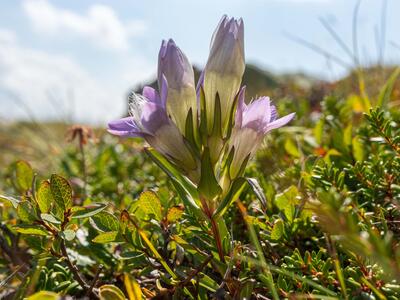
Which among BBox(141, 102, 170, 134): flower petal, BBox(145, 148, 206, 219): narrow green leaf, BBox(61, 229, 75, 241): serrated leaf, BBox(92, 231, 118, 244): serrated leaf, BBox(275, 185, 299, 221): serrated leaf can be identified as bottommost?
BBox(92, 231, 118, 244): serrated leaf

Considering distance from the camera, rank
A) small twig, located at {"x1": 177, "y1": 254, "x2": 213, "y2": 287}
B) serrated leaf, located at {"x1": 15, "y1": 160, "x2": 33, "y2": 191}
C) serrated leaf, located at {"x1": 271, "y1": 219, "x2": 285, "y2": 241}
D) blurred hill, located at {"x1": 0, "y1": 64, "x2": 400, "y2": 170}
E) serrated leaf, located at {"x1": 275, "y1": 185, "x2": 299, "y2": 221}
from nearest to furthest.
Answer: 1. small twig, located at {"x1": 177, "y1": 254, "x2": 213, "y2": 287}
2. serrated leaf, located at {"x1": 271, "y1": 219, "x2": 285, "y2": 241}
3. serrated leaf, located at {"x1": 275, "y1": 185, "x2": 299, "y2": 221}
4. serrated leaf, located at {"x1": 15, "y1": 160, "x2": 33, "y2": 191}
5. blurred hill, located at {"x1": 0, "y1": 64, "x2": 400, "y2": 170}

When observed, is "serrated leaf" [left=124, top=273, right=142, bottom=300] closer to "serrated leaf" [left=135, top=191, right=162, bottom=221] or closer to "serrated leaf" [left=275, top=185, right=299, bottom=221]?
"serrated leaf" [left=135, top=191, right=162, bottom=221]

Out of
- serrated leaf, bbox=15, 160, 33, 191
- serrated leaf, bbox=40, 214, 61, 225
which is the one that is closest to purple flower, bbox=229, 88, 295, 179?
serrated leaf, bbox=40, 214, 61, 225

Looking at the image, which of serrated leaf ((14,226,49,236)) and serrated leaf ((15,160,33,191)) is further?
serrated leaf ((15,160,33,191))

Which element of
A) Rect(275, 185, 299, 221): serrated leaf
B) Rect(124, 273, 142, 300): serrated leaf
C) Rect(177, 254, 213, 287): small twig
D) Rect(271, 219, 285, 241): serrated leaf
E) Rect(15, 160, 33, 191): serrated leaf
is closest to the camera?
Rect(124, 273, 142, 300): serrated leaf

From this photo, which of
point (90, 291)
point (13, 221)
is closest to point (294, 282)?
point (90, 291)
